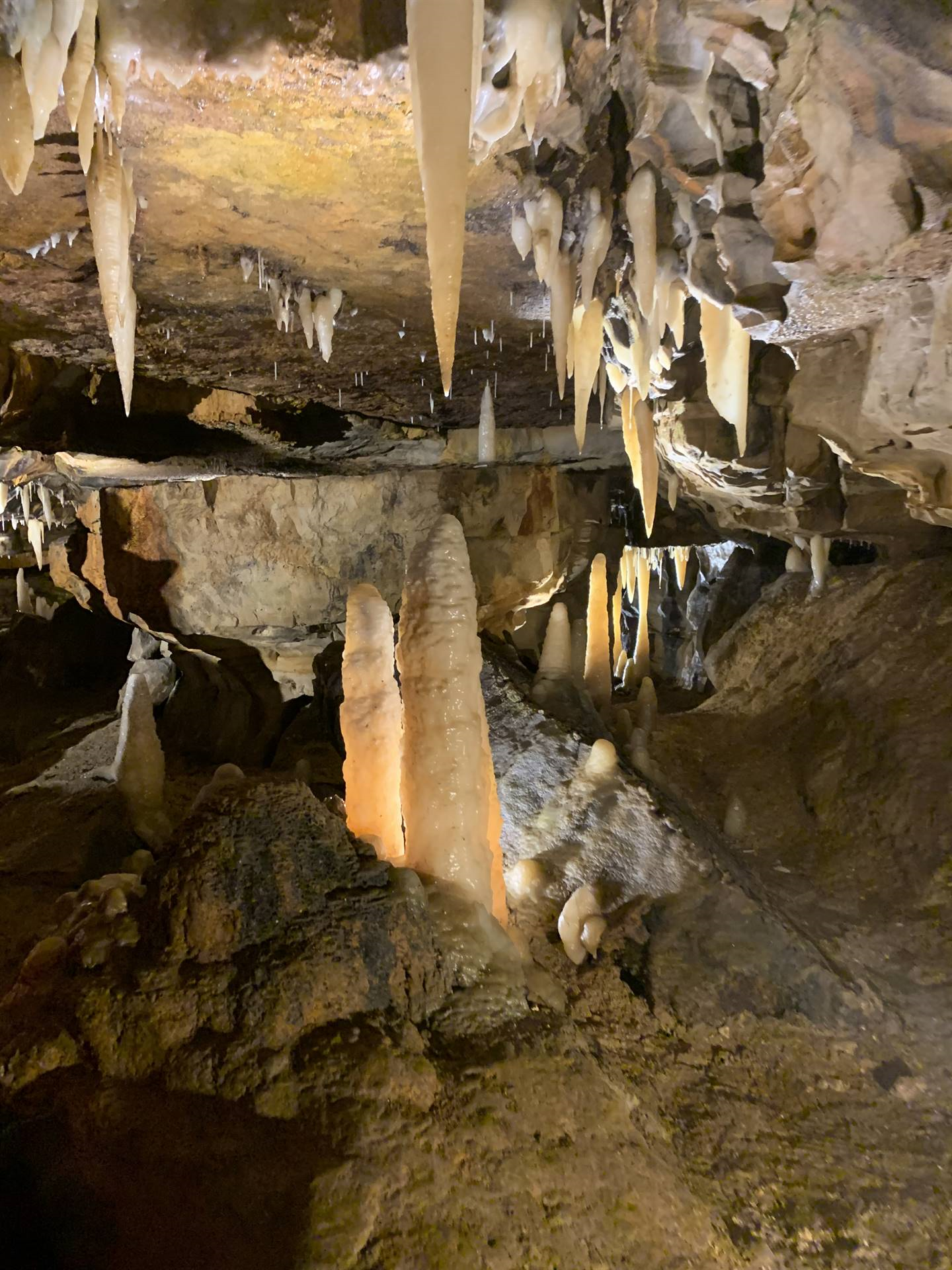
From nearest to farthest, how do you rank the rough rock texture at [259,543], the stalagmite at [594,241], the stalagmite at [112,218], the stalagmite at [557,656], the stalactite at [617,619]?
the stalagmite at [112,218] < the stalagmite at [594,241] < the stalagmite at [557,656] < the rough rock texture at [259,543] < the stalactite at [617,619]

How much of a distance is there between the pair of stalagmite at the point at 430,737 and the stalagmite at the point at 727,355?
2.63 m

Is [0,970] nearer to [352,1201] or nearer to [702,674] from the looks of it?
[352,1201]

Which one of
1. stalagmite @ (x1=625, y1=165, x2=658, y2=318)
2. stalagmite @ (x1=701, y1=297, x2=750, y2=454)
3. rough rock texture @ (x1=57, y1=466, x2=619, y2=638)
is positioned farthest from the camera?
rough rock texture @ (x1=57, y1=466, x2=619, y2=638)

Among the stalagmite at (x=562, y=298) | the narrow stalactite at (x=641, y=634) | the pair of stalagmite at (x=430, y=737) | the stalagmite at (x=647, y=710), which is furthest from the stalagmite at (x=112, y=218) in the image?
the narrow stalactite at (x=641, y=634)

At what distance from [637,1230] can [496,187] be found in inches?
176

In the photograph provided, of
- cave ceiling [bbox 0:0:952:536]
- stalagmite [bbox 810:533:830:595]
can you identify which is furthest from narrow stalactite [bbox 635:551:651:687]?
cave ceiling [bbox 0:0:952:536]

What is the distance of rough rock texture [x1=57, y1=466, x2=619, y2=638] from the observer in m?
8.16

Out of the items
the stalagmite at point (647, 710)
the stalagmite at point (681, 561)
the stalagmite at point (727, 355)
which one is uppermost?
the stalagmite at point (727, 355)

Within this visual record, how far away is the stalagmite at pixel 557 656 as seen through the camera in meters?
7.56

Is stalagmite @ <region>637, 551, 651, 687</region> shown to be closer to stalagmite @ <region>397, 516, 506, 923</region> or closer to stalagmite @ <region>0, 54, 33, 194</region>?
stalagmite @ <region>397, 516, 506, 923</region>

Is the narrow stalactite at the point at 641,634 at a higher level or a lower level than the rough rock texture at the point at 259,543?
lower

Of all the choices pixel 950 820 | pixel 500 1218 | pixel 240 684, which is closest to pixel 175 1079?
pixel 500 1218

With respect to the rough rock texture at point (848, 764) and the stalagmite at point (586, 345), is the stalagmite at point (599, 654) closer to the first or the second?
the rough rock texture at point (848, 764)

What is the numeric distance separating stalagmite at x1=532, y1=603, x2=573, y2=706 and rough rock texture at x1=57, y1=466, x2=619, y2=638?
4.63ft
